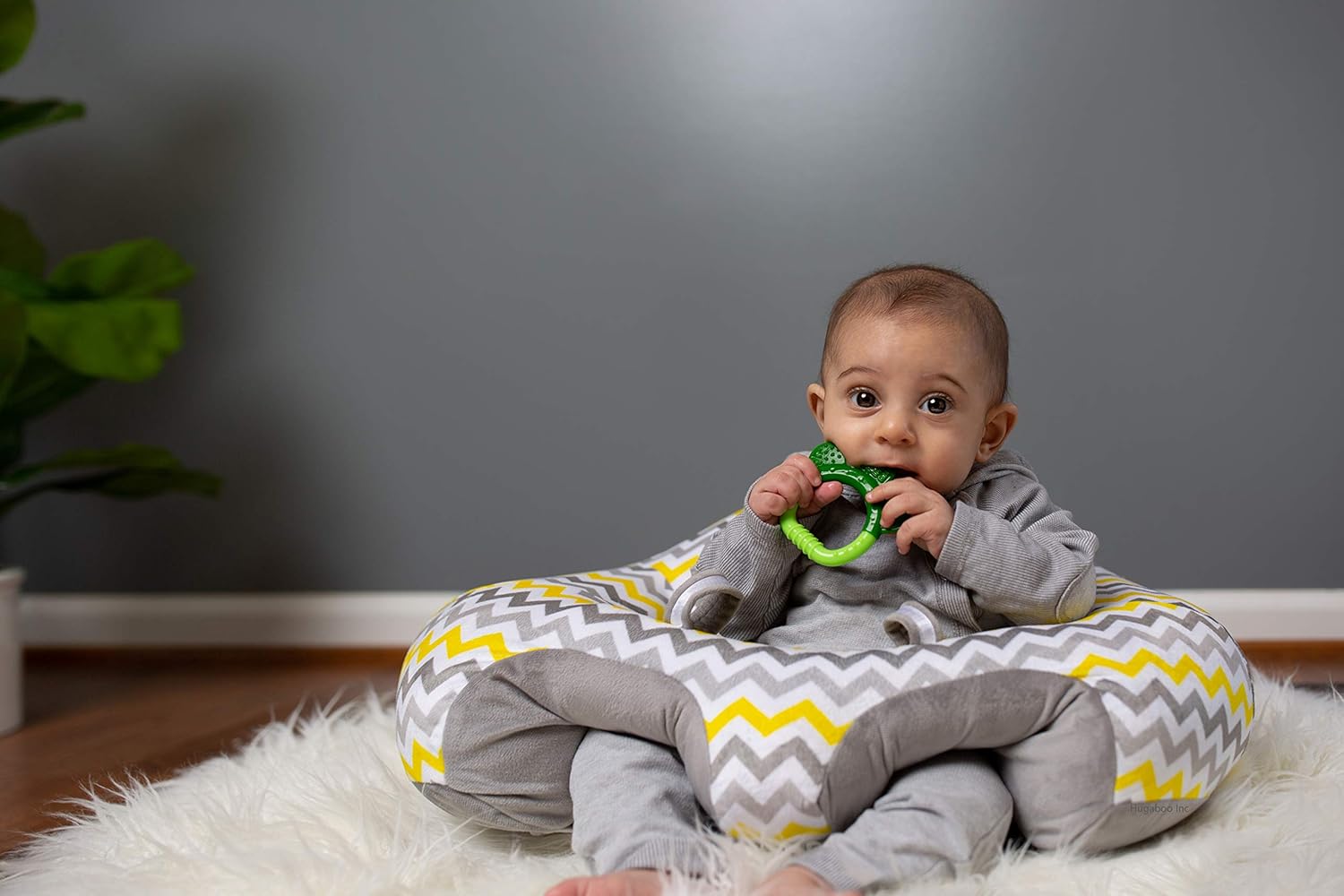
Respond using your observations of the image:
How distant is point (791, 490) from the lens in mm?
1321

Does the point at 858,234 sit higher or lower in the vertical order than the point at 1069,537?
higher

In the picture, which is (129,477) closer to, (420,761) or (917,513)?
(420,761)

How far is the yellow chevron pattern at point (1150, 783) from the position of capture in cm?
111

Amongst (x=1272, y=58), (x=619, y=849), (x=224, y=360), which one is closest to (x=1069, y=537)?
(x=619, y=849)

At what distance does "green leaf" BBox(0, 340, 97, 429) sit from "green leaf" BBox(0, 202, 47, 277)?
0.24 m

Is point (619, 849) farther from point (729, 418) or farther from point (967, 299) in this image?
point (729, 418)

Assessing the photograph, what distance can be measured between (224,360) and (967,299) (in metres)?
1.72

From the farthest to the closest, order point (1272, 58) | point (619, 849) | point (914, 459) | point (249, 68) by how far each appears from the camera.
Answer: point (249, 68) < point (1272, 58) < point (914, 459) < point (619, 849)

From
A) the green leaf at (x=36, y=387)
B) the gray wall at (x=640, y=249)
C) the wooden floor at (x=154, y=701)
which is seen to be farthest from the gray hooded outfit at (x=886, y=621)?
the green leaf at (x=36, y=387)

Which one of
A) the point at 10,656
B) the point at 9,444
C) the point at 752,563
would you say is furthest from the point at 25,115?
the point at 752,563

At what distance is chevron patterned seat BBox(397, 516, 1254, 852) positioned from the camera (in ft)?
3.56

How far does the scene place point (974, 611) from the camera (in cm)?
134

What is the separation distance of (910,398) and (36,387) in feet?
5.22

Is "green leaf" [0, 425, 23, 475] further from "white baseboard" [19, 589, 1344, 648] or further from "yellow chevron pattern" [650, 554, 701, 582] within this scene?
"yellow chevron pattern" [650, 554, 701, 582]
